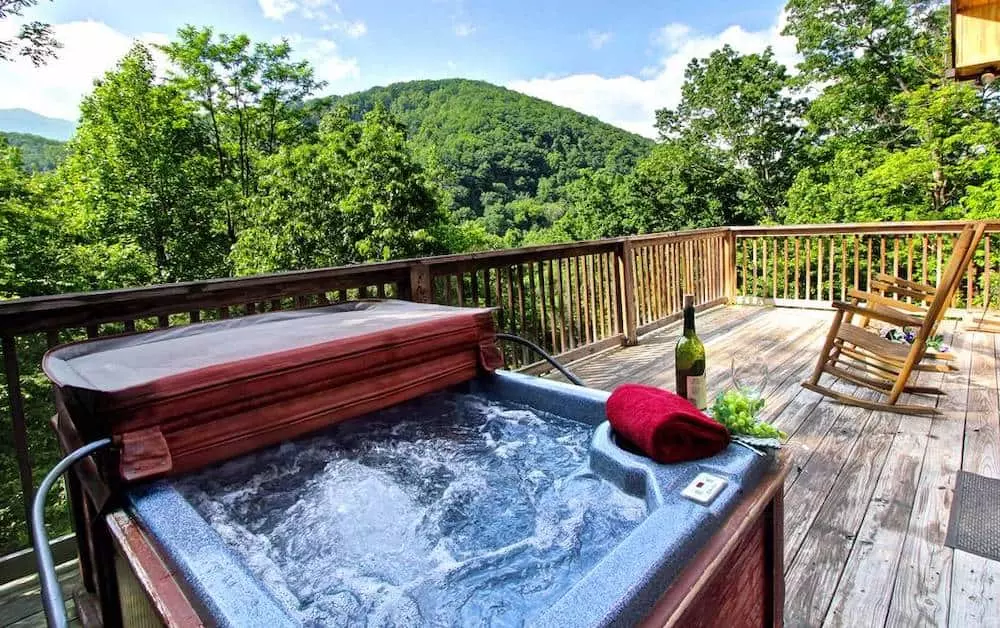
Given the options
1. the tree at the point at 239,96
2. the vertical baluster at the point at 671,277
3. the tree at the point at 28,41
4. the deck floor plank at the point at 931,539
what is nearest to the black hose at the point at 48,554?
the deck floor plank at the point at 931,539

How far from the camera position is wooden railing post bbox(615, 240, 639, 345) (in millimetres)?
4531

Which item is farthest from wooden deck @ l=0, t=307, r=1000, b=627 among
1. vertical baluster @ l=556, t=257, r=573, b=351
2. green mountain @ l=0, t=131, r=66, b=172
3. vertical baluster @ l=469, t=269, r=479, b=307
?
green mountain @ l=0, t=131, r=66, b=172

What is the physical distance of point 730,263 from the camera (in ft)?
21.0

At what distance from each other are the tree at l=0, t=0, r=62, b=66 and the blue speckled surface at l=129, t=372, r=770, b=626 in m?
10.6

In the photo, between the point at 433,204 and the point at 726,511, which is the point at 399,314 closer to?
the point at 726,511

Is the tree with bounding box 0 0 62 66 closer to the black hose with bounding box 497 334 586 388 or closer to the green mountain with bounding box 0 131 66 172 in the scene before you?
the green mountain with bounding box 0 131 66 172

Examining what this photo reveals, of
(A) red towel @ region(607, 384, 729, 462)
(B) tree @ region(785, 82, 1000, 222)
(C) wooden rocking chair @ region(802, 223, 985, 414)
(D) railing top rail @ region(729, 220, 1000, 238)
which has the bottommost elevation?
(C) wooden rocking chair @ region(802, 223, 985, 414)

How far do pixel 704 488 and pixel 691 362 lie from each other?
0.49 metres

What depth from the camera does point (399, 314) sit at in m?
2.26

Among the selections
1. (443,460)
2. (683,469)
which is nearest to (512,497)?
(443,460)

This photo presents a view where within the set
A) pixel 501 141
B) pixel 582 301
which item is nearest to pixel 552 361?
pixel 582 301

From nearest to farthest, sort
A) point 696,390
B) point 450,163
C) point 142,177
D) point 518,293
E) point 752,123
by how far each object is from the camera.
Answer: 1. point 696,390
2. point 518,293
3. point 142,177
4. point 752,123
5. point 450,163

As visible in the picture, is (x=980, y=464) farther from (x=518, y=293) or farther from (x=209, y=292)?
(x=209, y=292)

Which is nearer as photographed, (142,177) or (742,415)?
→ (742,415)
